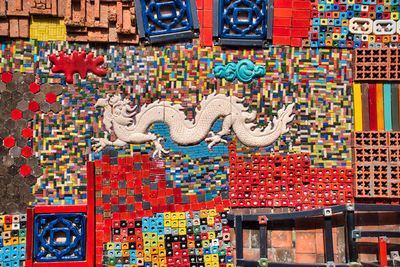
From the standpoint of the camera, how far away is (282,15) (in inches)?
188

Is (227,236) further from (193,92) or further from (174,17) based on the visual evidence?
(174,17)

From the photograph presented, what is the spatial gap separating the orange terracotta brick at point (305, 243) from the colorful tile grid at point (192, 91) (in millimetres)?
785

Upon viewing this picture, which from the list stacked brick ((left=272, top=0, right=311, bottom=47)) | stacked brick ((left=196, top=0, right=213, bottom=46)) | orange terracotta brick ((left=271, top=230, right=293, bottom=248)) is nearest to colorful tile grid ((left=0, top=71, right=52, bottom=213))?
stacked brick ((left=196, top=0, right=213, bottom=46))

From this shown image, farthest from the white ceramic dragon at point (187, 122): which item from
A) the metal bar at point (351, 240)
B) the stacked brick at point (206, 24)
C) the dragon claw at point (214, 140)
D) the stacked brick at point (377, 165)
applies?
the metal bar at point (351, 240)

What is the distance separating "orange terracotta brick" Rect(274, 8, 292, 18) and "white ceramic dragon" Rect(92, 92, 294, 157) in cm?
99

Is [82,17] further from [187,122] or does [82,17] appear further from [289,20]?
[289,20]

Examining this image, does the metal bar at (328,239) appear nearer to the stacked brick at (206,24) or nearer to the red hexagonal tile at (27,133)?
the stacked brick at (206,24)

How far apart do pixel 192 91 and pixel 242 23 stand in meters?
0.92

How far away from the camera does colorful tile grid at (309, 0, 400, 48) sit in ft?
15.7

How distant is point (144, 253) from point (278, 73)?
242 cm

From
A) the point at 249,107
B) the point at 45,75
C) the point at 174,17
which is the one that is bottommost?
the point at 249,107

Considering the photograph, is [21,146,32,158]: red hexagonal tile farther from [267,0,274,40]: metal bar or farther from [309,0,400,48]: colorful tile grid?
[309,0,400,48]: colorful tile grid

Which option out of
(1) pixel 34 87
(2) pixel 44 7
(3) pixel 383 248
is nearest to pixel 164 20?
(2) pixel 44 7

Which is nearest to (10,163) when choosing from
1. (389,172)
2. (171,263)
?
(171,263)
